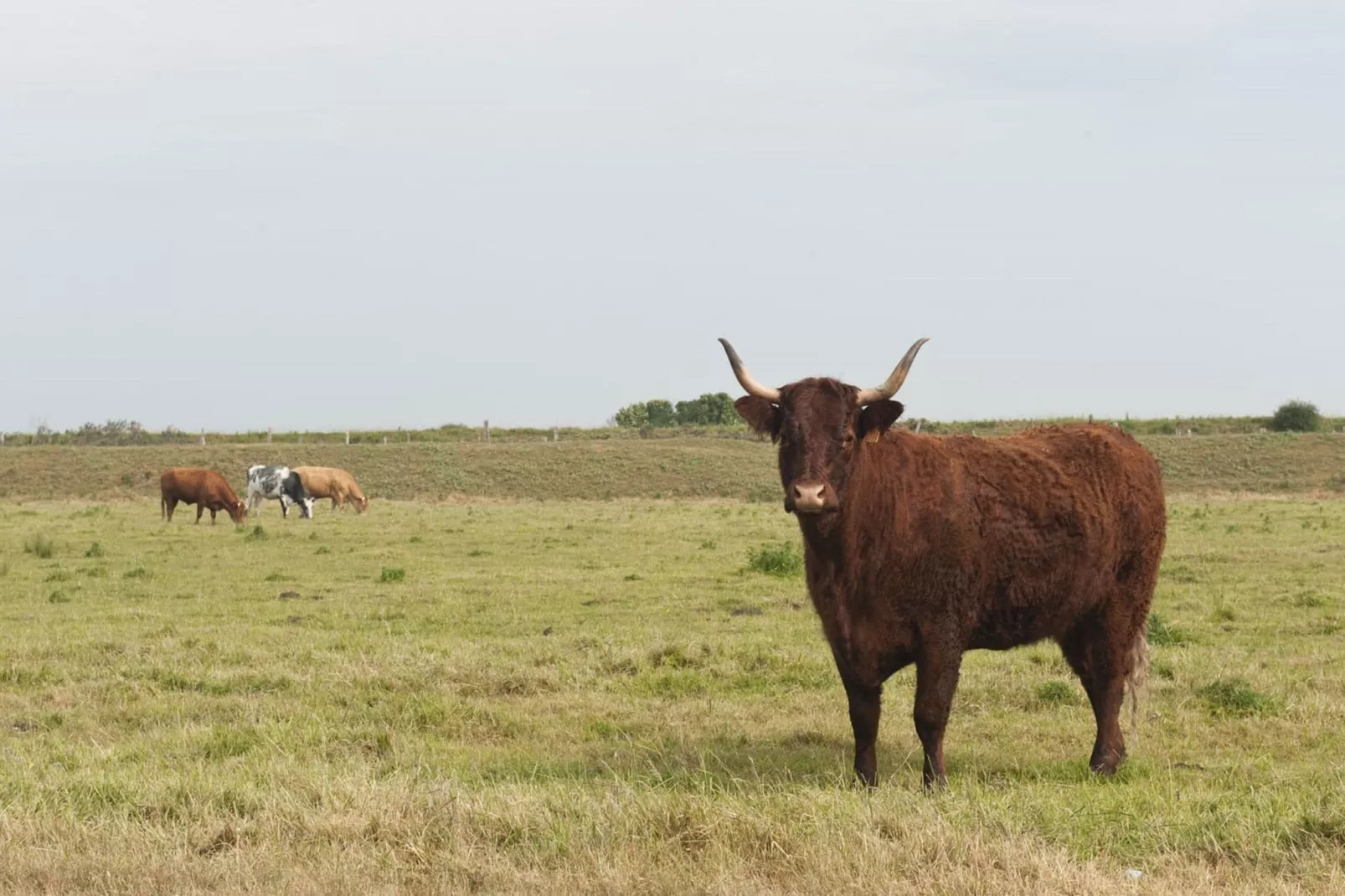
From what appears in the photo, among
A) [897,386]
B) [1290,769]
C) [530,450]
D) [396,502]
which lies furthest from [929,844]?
[530,450]

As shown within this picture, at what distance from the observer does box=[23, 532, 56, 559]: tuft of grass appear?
2175cm

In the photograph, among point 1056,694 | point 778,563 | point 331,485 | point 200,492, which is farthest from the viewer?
point 331,485

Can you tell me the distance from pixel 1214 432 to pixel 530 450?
33.3 m

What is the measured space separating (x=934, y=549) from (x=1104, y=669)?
1681 mm

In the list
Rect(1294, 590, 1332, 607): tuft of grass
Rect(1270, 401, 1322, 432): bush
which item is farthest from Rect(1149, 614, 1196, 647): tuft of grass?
Rect(1270, 401, 1322, 432): bush

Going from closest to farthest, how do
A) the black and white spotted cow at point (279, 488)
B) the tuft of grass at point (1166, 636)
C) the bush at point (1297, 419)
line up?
the tuft of grass at point (1166, 636)
the black and white spotted cow at point (279, 488)
the bush at point (1297, 419)

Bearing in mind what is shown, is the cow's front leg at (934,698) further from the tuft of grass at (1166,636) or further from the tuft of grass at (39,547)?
the tuft of grass at (39,547)

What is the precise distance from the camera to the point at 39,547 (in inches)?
864

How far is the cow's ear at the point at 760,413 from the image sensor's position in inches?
279

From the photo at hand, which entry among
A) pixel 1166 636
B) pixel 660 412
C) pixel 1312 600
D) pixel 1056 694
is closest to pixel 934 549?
pixel 1056 694

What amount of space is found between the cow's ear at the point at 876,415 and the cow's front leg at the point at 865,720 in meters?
1.33

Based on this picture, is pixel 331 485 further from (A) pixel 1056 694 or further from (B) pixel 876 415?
(B) pixel 876 415

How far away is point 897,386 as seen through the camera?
705 cm

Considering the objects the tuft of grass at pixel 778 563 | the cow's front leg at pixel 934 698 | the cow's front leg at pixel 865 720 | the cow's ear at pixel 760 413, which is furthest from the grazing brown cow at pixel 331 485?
the cow's front leg at pixel 934 698
